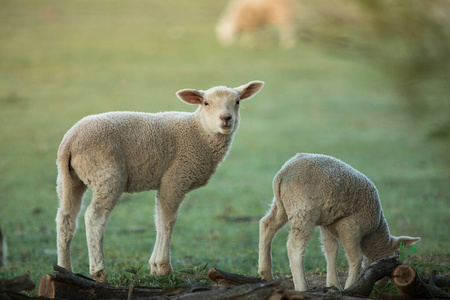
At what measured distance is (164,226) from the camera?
16.9ft

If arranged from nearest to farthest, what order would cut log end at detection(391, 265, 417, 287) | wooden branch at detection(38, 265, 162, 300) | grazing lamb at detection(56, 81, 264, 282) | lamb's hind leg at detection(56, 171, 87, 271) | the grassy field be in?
wooden branch at detection(38, 265, 162, 300) < cut log end at detection(391, 265, 417, 287) < grazing lamb at detection(56, 81, 264, 282) < lamb's hind leg at detection(56, 171, 87, 271) < the grassy field

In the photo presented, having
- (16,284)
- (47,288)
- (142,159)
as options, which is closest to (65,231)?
(142,159)

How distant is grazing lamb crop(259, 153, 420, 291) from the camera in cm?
452

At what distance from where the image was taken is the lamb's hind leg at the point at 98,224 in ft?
14.8

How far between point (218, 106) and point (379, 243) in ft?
6.17

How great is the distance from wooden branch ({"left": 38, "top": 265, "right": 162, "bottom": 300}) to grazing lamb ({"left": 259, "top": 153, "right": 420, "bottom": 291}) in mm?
1317

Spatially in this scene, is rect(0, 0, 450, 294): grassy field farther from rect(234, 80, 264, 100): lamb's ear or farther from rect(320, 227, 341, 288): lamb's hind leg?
rect(320, 227, 341, 288): lamb's hind leg

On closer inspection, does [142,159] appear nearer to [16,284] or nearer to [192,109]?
[16,284]

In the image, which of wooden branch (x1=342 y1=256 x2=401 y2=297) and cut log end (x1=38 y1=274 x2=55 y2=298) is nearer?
cut log end (x1=38 y1=274 x2=55 y2=298)

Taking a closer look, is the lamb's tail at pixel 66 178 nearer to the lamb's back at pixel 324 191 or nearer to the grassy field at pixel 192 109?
the grassy field at pixel 192 109

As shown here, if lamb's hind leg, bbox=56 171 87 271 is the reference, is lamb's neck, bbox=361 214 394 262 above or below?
below

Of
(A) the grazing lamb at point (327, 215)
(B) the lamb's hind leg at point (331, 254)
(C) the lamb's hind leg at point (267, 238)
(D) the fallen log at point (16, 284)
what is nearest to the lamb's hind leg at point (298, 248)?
(A) the grazing lamb at point (327, 215)

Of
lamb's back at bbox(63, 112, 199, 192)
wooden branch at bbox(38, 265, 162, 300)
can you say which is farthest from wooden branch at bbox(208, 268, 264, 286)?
lamb's back at bbox(63, 112, 199, 192)

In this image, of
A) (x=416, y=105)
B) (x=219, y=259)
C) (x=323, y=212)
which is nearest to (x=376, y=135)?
(x=219, y=259)
